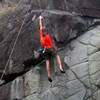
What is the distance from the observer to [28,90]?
9.11 meters

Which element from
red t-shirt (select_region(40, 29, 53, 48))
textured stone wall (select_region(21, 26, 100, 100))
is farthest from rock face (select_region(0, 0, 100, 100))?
red t-shirt (select_region(40, 29, 53, 48))

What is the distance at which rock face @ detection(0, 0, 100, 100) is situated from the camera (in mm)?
8391

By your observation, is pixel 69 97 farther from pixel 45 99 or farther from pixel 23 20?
pixel 23 20

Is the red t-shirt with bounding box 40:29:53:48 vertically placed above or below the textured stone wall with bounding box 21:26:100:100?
above

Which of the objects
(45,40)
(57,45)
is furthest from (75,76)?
(45,40)

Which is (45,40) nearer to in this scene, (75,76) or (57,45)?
(57,45)

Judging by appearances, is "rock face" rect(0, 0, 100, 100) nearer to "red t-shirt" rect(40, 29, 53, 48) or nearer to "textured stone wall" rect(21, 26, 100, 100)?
"textured stone wall" rect(21, 26, 100, 100)

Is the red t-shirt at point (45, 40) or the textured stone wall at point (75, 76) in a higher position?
the red t-shirt at point (45, 40)

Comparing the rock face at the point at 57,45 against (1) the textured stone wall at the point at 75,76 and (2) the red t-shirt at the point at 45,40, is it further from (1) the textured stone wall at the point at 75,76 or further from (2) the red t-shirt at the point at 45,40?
(2) the red t-shirt at the point at 45,40

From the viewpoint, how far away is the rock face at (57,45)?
27.5 ft

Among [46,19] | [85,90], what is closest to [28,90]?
[85,90]

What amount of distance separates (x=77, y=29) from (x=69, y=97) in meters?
3.50

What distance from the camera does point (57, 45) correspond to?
9.62 meters

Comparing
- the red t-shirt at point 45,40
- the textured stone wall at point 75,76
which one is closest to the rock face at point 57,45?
the textured stone wall at point 75,76
